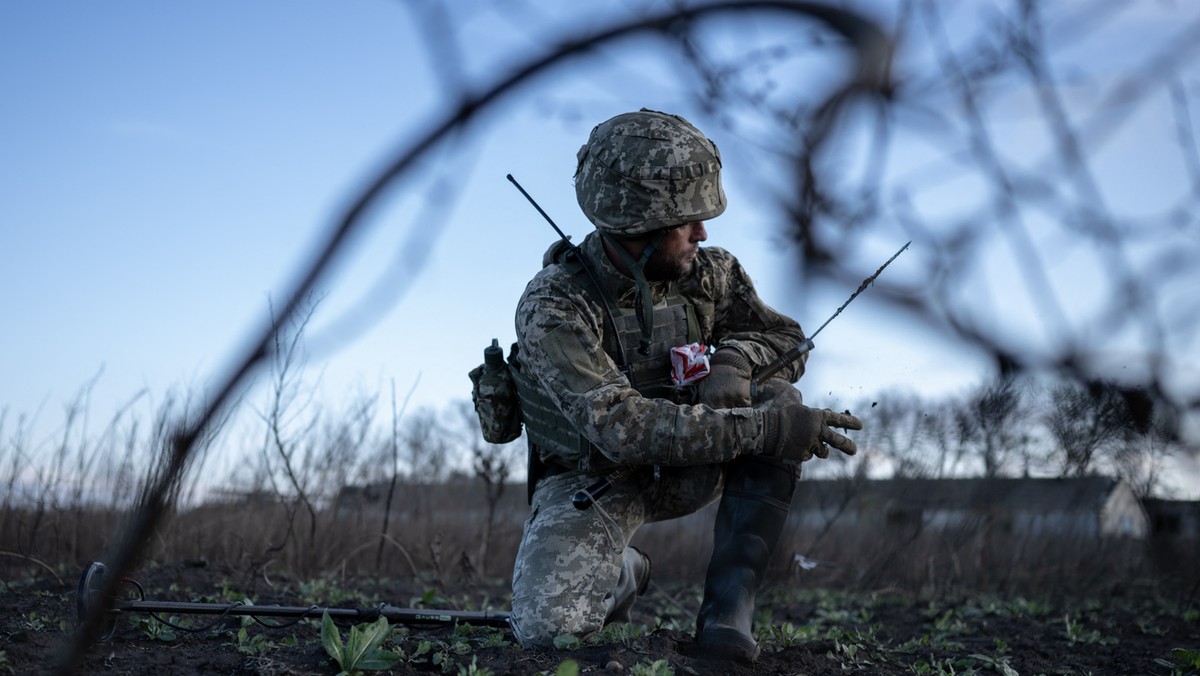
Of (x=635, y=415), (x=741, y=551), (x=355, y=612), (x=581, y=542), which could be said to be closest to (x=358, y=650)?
(x=355, y=612)

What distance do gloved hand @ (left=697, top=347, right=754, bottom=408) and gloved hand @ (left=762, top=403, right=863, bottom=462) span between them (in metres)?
0.17

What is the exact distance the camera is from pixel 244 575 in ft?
19.9

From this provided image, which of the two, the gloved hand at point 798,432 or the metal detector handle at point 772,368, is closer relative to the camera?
the gloved hand at point 798,432

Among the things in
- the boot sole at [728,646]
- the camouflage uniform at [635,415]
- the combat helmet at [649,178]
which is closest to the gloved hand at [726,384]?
the camouflage uniform at [635,415]

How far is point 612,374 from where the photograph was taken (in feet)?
11.0

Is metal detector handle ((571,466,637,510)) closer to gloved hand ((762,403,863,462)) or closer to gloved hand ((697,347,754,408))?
gloved hand ((697,347,754,408))

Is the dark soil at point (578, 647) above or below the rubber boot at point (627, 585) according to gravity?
below

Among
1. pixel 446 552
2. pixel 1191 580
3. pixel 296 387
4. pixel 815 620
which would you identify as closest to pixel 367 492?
pixel 446 552

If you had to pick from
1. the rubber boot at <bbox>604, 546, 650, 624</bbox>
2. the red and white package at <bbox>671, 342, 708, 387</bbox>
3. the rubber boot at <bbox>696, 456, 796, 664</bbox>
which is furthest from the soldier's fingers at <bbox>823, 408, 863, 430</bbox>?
the rubber boot at <bbox>604, 546, 650, 624</bbox>

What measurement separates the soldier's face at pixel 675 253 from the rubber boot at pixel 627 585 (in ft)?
3.32

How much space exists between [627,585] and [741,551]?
0.67 metres

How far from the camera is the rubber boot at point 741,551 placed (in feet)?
10.2

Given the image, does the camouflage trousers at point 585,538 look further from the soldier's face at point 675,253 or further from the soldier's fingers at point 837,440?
the soldier's face at point 675,253

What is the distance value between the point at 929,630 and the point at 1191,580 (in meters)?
4.24
